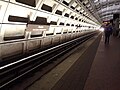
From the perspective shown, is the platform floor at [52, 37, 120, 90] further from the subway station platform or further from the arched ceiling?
the arched ceiling

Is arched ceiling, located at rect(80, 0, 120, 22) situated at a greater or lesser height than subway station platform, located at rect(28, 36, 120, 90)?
greater

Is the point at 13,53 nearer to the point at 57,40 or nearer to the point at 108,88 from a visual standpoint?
the point at 108,88

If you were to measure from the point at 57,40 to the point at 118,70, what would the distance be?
5201mm

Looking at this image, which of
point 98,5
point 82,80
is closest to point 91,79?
point 82,80

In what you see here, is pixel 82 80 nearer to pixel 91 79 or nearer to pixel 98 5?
pixel 91 79

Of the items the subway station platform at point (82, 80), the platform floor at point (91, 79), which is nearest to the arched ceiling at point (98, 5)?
the platform floor at point (91, 79)

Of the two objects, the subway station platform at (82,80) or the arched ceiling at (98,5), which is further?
the arched ceiling at (98,5)

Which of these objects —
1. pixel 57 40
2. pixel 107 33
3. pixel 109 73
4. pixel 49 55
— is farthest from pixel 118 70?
pixel 107 33

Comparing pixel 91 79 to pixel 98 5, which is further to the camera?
pixel 98 5

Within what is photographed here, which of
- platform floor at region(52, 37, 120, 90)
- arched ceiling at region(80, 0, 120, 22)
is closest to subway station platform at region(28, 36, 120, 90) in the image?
platform floor at region(52, 37, 120, 90)

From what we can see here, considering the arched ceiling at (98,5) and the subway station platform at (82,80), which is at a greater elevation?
the arched ceiling at (98,5)

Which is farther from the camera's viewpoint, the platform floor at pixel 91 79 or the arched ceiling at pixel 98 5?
the arched ceiling at pixel 98 5

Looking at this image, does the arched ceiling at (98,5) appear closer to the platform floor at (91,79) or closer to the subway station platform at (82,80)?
the platform floor at (91,79)

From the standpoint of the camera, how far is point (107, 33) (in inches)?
607
